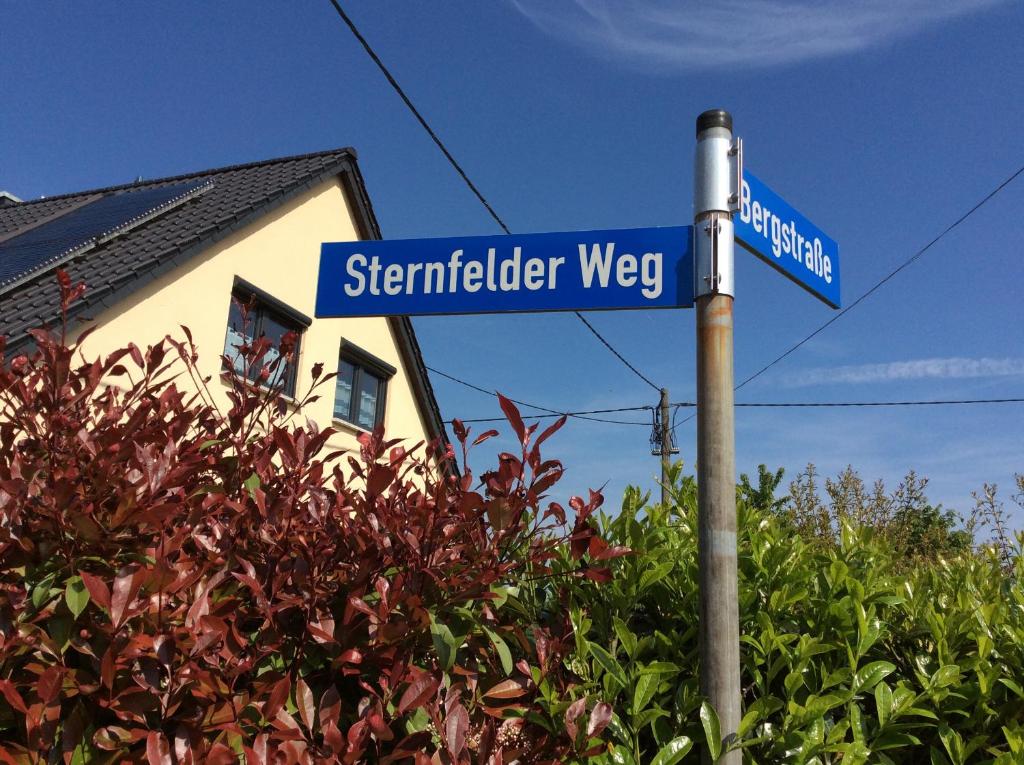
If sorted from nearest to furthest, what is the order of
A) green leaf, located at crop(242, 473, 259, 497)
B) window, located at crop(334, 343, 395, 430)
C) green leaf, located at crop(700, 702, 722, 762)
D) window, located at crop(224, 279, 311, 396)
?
green leaf, located at crop(700, 702, 722, 762)
green leaf, located at crop(242, 473, 259, 497)
window, located at crop(224, 279, 311, 396)
window, located at crop(334, 343, 395, 430)

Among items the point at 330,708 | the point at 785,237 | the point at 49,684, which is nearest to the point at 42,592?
the point at 49,684

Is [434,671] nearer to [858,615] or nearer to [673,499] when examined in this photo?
[858,615]

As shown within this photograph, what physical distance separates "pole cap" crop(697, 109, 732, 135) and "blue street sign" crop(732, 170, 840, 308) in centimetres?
18

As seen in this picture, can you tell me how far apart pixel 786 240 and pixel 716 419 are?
98 cm

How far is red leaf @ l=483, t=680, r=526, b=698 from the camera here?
1.77 meters

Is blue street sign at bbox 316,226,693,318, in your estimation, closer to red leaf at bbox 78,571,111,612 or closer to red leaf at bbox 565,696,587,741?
red leaf at bbox 565,696,587,741

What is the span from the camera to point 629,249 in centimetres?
263

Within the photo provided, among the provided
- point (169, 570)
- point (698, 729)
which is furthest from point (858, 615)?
point (169, 570)

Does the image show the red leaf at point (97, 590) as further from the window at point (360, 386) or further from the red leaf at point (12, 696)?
the window at point (360, 386)

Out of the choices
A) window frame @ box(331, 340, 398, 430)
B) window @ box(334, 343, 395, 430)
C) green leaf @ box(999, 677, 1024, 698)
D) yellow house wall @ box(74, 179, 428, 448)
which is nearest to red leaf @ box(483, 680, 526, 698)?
green leaf @ box(999, 677, 1024, 698)

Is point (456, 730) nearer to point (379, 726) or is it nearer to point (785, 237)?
point (379, 726)

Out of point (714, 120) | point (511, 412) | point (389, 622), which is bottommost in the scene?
point (389, 622)

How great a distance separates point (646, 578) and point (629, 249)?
114 cm

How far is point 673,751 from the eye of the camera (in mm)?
1881
